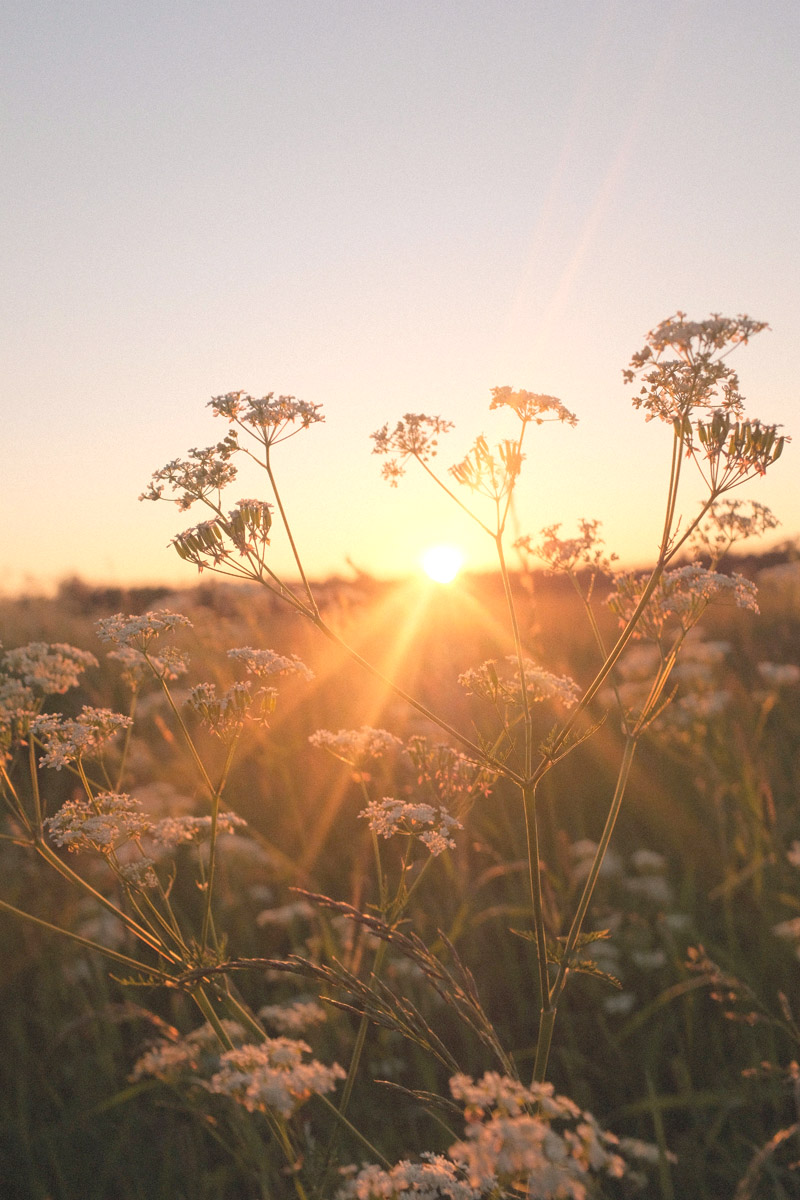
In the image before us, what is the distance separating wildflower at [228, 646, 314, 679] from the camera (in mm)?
3020

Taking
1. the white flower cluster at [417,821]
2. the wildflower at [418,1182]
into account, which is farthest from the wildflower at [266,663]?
the wildflower at [418,1182]

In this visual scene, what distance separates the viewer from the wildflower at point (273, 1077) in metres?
2.08

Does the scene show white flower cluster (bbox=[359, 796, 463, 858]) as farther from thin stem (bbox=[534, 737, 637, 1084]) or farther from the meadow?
thin stem (bbox=[534, 737, 637, 1084])

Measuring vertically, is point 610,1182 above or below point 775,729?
below

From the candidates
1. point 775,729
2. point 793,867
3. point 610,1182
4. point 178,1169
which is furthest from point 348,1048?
point 775,729

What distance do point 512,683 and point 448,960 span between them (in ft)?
10.3

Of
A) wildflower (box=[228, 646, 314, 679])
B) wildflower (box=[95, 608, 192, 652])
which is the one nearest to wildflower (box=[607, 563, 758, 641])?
wildflower (box=[228, 646, 314, 679])

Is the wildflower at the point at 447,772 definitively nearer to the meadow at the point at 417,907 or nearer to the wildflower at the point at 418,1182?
the meadow at the point at 417,907

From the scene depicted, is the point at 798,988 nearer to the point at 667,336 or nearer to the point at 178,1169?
the point at 178,1169

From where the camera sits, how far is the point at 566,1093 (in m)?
4.94

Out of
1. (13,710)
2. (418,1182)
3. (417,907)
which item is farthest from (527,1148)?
(417,907)

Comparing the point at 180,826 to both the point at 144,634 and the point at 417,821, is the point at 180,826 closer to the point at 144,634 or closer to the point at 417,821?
the point at 144,634

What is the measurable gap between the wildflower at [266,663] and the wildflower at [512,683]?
61cm

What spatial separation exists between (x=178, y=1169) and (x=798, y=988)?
3.82m
